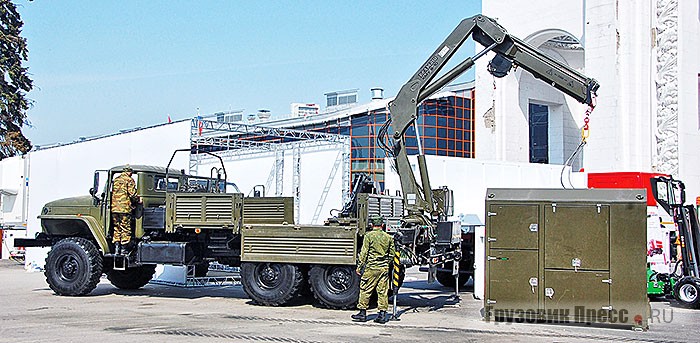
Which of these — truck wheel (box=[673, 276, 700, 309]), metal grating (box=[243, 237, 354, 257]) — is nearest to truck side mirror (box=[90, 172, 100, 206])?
metal grating (box=[243, 237, 354, 257])

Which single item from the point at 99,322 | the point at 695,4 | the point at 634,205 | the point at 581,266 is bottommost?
the point at 99,322

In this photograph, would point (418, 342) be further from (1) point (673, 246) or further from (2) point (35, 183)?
(2) point (35, 183)

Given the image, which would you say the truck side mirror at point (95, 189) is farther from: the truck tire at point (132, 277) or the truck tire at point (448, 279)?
the truck tire at point (448, 279)

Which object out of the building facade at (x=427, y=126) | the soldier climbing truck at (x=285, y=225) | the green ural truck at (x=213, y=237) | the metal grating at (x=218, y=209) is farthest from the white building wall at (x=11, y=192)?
the metal grating at (x=218, y=209)

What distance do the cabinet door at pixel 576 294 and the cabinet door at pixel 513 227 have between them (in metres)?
0.59

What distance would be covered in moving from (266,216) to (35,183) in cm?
1577

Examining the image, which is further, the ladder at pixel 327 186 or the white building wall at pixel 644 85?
the white building wall at pixel 644 85

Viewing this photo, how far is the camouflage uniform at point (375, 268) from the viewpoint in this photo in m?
12.7

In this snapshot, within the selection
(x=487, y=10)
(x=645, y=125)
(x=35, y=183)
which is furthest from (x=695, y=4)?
(x=35, y=183)

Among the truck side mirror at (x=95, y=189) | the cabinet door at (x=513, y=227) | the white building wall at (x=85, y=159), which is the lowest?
the cabinet door at (x=513, y=227)

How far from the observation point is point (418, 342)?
10.8 m

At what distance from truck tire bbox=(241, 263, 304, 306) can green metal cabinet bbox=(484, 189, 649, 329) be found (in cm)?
359

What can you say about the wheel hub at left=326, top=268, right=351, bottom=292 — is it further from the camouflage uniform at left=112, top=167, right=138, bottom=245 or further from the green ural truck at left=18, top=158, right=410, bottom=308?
the camouflage uniform at left=112, top=167, right=138, bottom=245

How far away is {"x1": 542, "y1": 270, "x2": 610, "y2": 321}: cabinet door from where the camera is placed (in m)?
12.2
